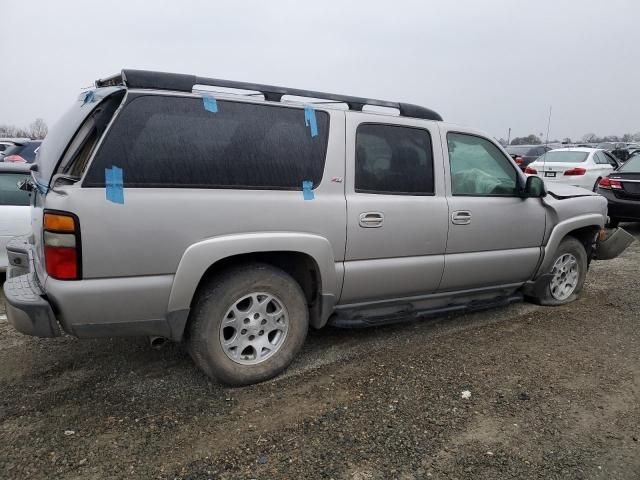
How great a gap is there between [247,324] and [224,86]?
4.97 feet

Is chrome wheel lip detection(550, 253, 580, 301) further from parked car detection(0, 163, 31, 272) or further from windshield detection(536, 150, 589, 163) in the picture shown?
windshield detection(536, 150, 589, 163)

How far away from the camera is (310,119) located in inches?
134

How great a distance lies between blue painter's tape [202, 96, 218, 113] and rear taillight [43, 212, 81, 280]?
3.27 feet

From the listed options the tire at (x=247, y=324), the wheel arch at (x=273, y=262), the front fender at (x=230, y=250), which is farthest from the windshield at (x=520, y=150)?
the tire at (x=247, y=324)

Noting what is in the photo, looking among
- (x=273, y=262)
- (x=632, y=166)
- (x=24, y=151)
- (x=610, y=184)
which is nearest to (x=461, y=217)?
(x=273, y=262)

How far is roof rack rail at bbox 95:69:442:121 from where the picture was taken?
2.89 meters

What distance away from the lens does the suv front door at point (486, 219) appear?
13.2 feet

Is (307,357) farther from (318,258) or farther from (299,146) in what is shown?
(299,146)

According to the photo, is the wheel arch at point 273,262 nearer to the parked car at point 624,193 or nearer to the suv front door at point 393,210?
the suv front door at point 393,210

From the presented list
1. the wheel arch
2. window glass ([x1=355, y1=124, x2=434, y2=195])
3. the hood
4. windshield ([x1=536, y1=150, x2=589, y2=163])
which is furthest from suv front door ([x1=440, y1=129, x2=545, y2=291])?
windshield ([x1=536, y1=150, x2=589, y2=163])

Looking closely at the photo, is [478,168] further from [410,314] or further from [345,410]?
[345,410]

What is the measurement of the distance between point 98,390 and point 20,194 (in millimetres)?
3117

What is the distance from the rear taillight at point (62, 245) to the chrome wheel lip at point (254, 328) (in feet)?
3.01

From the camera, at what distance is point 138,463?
2496mm
